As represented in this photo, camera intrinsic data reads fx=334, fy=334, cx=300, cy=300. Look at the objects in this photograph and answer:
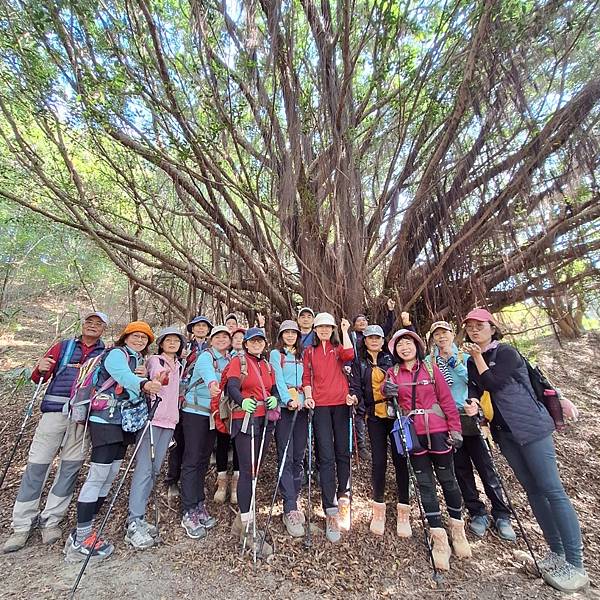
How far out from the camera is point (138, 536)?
269cm

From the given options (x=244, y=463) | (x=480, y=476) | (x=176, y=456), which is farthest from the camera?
(x=176, y=456)

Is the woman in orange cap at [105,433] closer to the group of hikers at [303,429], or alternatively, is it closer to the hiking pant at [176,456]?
the group of hikers at [303,429]

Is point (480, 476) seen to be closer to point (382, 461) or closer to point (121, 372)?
point (382, 461)

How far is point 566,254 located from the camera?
155 inches

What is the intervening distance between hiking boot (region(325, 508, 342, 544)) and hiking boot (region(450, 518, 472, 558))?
921 mm

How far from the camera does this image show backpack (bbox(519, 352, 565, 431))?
2.49 metres

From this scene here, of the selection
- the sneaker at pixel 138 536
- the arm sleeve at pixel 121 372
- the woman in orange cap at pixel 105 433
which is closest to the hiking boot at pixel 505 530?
the sneaker at pixel 138 536

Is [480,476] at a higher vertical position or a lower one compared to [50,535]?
higher

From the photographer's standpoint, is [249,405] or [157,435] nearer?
[249,405]

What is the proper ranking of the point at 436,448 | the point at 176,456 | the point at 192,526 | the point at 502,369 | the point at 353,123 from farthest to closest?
the point at 353,123
the point at 176,456
the point at 192,526
the point at 436,448
the point at 502,369

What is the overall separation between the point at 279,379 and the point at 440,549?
1.84 m

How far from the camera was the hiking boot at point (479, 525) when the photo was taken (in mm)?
2922

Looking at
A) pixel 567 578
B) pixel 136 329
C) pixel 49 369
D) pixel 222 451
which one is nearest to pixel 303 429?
pixel 222 451

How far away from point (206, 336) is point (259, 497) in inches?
70.4
